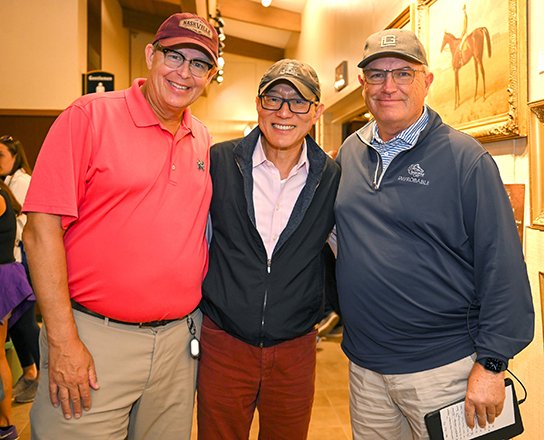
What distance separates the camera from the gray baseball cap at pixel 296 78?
5.97 ft

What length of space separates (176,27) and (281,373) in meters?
1.32

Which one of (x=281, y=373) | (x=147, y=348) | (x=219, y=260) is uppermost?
(x=219, y=260)

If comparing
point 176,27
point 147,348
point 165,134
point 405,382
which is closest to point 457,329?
point 405,382

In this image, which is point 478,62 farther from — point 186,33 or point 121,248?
point 121,248

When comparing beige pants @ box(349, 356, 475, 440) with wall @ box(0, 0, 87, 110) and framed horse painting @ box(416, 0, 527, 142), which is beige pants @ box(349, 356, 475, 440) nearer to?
framed horse painting @ box(416, 0, 527, 142)

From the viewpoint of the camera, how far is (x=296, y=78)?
1828 mm

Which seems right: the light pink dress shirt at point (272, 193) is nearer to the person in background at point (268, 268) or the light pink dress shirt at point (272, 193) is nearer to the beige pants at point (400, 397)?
the person in background at point (268, 268)

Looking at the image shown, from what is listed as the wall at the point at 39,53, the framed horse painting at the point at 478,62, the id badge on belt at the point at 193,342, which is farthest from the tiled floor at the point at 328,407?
the wall at the point at 39,53

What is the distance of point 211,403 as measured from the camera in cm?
183

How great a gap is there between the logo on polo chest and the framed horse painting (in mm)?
837

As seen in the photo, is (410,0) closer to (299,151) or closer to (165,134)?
(299,151)

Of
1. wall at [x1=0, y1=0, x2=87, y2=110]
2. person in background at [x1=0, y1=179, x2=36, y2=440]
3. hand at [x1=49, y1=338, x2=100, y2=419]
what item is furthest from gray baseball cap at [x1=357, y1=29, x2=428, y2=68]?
wall at [x1=0, y1=0, x2=87, y2=110]

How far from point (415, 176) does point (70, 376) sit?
1283 mm

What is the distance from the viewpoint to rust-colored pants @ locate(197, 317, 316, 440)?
180cm
